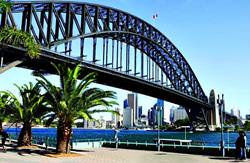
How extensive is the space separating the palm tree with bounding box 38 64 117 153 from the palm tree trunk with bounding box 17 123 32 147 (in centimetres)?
501

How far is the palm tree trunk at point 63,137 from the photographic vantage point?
2933cm

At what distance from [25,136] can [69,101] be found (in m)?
7.45

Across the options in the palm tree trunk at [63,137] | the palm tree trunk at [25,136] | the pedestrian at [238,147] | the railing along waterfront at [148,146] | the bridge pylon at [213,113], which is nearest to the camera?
the pedestrian at [238,147]

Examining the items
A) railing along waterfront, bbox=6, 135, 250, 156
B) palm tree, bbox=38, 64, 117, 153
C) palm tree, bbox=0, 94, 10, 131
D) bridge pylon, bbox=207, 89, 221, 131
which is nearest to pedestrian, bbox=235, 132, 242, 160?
railing along waterfront, bbox=6, 135, 250, 156

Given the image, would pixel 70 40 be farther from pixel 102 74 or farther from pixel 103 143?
pixel 103 143

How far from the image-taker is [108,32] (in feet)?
250

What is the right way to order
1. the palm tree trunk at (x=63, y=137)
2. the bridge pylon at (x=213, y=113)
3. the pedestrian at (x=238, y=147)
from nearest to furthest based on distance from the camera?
the pedestrian at (x=238, y=147) < the palm tree trunk at (x=63, y=137) < the bridge pylon at (x=213, y=113)

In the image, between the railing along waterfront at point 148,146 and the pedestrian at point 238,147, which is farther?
the railing along waterfront at point 148,146

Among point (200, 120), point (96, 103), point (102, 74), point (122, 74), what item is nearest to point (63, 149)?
point (96, 103)

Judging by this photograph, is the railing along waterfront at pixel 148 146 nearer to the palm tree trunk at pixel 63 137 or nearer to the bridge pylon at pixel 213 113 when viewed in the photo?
the palm tree trunk at pixel 63 137

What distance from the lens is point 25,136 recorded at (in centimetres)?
3431

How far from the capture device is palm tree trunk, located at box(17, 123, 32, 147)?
34.2 m

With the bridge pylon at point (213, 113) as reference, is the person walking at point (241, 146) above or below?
below

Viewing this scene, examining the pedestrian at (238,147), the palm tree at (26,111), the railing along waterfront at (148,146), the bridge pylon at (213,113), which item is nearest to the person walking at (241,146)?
the pedestrian at (238,147)
